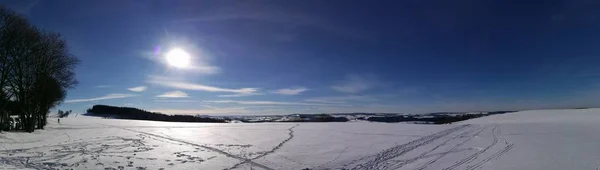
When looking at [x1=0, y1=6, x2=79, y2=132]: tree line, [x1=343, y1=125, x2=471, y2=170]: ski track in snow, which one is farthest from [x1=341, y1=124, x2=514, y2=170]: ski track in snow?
[x1=0, y1=6, x2=79, y2=132]: tree line

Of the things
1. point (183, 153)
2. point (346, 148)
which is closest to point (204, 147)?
point (183, 153)

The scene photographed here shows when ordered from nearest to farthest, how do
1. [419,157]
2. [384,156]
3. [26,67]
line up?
1. [419,157]
2. [384,156]
3. [26,67]

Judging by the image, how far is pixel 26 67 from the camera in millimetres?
24906

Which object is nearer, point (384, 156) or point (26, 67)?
point (384, 156)

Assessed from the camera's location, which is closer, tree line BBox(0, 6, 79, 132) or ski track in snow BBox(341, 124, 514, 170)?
ski track in snow BBox(341, 124, 514, 170)

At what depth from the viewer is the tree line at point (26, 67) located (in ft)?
73.1

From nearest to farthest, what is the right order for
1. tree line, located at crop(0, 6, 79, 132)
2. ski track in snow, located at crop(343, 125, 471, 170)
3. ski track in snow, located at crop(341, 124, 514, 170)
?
ski track in snow, located at crop(341, 124, 514, 170), ski track in snow, located at crop(343, 125, 471, 170), tree line, located at crop(0, 6, 79, 132)

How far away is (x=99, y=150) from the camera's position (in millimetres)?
14031

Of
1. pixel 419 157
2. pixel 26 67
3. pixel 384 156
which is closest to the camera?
pixel 419 157

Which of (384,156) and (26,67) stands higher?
(26,67)

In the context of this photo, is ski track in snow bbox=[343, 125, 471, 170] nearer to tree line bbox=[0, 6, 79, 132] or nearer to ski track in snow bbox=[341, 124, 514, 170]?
ski track in snow bbox=[341, 124, 514, 170]

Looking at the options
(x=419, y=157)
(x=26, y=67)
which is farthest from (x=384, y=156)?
(x=26, y=67)

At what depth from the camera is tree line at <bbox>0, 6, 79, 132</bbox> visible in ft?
73.1

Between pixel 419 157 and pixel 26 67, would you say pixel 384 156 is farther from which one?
pixel 26 67
